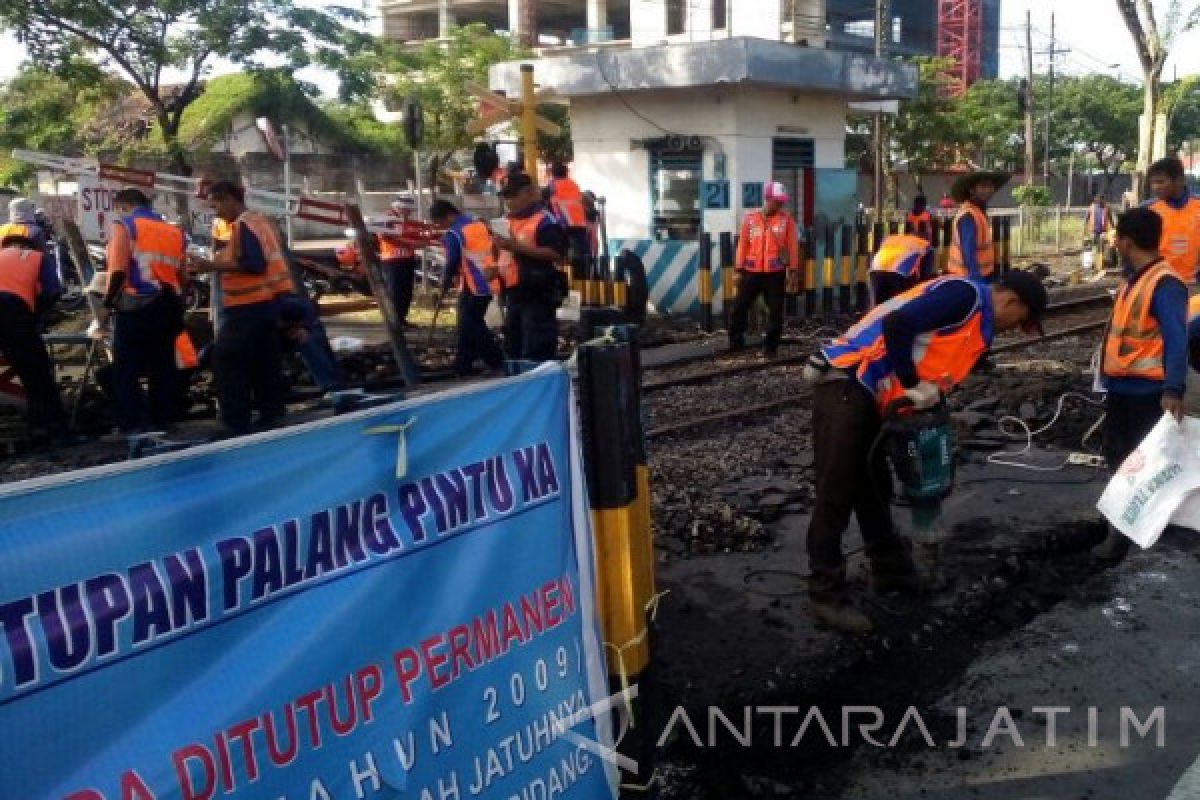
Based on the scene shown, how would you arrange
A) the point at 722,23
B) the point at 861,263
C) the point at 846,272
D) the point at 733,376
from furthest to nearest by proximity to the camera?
the point at 722,23 < the point at 861,263 < the point at 846,272 < the point at 733,376

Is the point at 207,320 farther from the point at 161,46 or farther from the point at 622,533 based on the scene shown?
the point at 161,46

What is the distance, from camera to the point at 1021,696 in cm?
406

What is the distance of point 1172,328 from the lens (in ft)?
17.1

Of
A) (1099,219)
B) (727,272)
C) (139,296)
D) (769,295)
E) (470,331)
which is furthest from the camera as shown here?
(1099,219)

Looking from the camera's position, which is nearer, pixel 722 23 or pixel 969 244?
pixel 969 244

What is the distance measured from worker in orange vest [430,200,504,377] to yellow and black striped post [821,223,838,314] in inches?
252

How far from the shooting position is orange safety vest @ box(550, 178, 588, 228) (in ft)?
40.7

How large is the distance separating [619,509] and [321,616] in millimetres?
1039

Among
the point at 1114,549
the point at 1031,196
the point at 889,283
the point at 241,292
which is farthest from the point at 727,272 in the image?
the point at 1031,196

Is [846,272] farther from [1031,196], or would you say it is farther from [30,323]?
[1031,196]

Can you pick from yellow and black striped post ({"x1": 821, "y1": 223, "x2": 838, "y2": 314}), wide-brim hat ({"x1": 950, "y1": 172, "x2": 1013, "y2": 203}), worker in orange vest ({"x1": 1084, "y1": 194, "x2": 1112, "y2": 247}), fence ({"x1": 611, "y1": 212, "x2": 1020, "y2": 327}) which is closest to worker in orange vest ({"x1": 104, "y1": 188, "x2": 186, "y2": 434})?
wide-brim hat ({"x1": 950, "y1": 172, "x2": 1013, "y2": 203})

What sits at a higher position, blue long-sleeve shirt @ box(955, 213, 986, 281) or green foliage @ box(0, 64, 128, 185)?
green foliage @ box(0, 64, 128, 185)

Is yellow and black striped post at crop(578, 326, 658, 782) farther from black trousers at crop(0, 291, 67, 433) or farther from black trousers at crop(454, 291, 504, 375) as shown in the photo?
black trousers at crop(454, 291, 504, 375)

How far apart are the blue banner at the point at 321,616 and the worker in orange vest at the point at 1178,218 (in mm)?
7201
